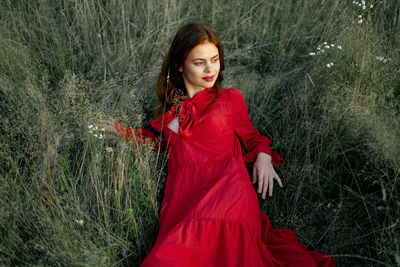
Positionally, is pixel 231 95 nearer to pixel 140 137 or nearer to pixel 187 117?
pixel 187 117

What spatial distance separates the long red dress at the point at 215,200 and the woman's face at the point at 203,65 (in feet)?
0.32

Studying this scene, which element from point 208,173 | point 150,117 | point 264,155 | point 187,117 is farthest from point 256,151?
point 150,117

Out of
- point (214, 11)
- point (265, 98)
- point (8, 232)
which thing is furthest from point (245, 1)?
point (8, 232)

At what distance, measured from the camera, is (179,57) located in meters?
2.03

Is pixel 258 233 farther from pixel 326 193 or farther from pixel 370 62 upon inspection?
pixel 370 62

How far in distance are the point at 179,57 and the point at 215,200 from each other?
A: 36.0 inches

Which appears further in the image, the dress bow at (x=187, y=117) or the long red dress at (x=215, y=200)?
the dress bow at (x=187, y=117)

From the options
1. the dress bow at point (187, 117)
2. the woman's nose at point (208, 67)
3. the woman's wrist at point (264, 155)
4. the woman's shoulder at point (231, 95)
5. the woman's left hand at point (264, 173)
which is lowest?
the woman's left hand at point (264, 173)

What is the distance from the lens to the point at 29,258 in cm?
159

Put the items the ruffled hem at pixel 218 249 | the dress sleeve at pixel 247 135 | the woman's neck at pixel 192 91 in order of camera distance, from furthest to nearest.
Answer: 1. the woman's neck at pixel 192 91
2. the dress sleeve at pixel 247 135
3. the ruffled hem at pixel 218 249

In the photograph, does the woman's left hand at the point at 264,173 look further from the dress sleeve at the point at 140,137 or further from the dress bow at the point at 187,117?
the dress sleeve at the point at 140,137

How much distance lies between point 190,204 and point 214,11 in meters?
1.98

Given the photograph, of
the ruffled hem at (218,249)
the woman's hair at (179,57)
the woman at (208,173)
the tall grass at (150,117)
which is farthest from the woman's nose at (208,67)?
the ruffled hem at (218,249)

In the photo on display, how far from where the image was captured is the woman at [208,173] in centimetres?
157
